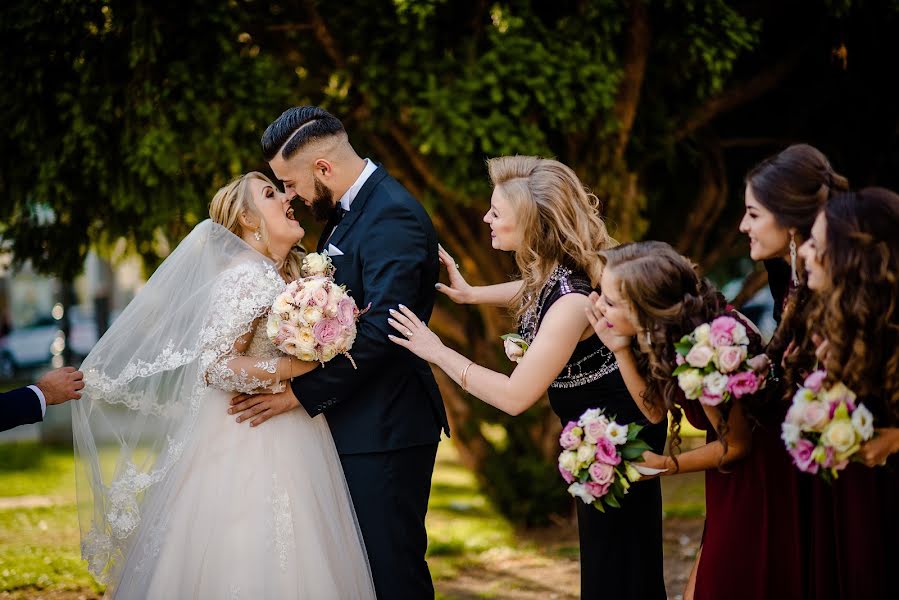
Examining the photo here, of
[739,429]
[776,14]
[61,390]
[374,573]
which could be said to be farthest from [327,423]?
[776,14]

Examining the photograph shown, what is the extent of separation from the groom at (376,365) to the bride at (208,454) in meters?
0.11

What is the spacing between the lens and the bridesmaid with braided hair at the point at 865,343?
2689 mm

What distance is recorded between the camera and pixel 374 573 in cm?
379

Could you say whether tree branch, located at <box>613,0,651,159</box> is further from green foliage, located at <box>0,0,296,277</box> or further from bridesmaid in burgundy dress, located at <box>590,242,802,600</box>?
bridesmaid in burgundy dress, located at <box>590,242,802,600</box>

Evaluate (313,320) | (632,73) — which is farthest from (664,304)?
(632,73)

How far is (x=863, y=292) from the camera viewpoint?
2680mm

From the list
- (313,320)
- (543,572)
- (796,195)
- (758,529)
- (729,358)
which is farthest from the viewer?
(543,572)

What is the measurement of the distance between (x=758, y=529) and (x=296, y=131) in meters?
2.39

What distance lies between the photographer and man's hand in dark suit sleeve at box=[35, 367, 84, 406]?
3.86 meters

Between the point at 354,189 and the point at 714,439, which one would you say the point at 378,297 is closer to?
the point at 354,189

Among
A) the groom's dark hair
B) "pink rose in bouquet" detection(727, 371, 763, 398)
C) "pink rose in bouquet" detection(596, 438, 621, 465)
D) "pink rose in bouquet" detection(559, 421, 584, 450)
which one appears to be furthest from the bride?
"pink rose in bouquet" detection(727, 371, 763, 398)

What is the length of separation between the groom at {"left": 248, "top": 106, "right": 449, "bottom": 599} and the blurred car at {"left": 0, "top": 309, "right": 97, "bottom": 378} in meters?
16.4

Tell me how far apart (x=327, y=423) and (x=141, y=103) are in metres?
2.78

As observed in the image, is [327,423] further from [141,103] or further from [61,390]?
[141,103]
